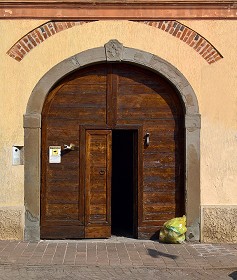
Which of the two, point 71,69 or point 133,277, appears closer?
point 133,277

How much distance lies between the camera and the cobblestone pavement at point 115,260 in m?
6.16

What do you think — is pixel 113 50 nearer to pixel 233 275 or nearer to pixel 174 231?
pixel 174 231

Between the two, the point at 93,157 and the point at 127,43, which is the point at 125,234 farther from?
the point at 127,43

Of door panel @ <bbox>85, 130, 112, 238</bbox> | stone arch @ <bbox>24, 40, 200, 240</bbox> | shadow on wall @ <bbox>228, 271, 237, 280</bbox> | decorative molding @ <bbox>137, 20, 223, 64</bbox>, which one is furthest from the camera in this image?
door panel @ <bbox>85, 130, 112, 238</bbox>

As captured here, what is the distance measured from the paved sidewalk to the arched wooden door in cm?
47

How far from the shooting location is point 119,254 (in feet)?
23.1

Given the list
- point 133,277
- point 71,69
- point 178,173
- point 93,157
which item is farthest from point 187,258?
point 71,69

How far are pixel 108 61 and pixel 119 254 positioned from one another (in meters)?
3.28

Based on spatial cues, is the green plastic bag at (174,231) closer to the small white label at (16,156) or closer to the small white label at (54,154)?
the small white label at (54,154)

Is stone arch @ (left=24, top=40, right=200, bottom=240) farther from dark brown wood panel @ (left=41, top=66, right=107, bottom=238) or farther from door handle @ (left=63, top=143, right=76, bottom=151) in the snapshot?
door handle @ (left=63, top=143, right=76, bottom=151)

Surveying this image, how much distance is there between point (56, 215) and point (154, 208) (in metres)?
1.74

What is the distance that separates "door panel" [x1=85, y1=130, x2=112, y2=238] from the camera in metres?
8.04

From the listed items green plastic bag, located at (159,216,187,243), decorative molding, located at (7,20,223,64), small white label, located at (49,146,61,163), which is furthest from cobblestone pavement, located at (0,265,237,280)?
decorative molding, located at (7,20,223,64)

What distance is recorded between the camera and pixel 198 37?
7.93 metres
